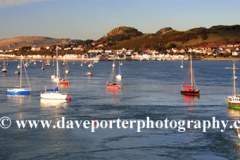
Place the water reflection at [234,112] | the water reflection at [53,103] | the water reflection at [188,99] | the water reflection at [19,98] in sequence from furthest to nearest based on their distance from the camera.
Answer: the water reflection at [19,98] → the water reflection at [188,99] → the water reflection at [53,103] → the water reflection at [234,112]

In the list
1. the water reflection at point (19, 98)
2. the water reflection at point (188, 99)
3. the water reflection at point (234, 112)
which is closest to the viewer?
the water reflection at point (234, 112)

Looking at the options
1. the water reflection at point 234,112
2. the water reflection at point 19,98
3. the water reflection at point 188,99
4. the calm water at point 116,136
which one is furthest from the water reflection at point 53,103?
the water reflection at point 234,112

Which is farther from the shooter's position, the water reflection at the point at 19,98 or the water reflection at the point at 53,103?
the water reflection at the point at 19,98

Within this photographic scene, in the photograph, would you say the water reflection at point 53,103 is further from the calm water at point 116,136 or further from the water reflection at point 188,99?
the water reflection at point 188,99

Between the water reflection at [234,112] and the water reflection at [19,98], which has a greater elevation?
the water reflection at [19,98]

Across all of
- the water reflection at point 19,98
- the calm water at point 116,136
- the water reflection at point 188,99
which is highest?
the water reflection at point 19,98

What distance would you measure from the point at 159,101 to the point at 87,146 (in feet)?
79.0

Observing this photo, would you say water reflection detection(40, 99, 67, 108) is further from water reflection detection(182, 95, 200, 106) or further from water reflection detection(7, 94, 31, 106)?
water reflection detection(182, 95, 200, 106)

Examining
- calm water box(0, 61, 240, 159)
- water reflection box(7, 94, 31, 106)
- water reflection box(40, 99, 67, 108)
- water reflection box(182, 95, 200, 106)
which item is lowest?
calm water box(0, 61, 240, 159)

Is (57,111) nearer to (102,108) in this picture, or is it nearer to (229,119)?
(102,108)

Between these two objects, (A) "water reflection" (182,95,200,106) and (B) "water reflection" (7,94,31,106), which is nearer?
(A) "water reflection" (182,95,200,106)

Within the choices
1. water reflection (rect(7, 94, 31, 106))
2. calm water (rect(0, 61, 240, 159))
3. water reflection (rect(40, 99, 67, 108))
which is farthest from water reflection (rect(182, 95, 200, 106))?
water reflection (rect(7, 94, 31, 106))

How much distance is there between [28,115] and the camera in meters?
39.0

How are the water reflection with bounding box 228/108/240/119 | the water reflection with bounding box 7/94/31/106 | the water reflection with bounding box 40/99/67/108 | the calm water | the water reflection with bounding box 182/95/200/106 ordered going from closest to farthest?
the calm water → the water reflection with bounding box 228/108/240/119 → the water reflection with bounding box 40/99/67/108 → the water reflection with bounding box 182/95/200/106 → the water reflection with bounding box 7/94/31/106
